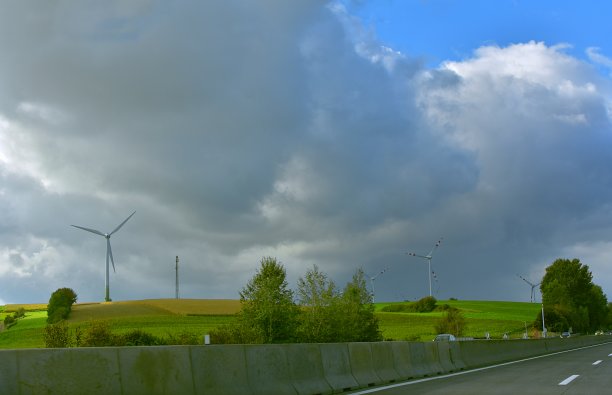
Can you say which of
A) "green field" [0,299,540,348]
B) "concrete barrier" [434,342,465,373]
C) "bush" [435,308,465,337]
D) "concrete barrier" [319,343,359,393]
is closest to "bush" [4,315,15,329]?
"green field" [0,299,540,348]

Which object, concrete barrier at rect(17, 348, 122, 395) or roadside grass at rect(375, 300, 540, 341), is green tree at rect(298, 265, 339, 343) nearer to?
roadside grass at rect(375, 300, 540, 341)

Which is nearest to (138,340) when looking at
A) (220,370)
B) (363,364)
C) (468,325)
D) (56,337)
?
(56,337)

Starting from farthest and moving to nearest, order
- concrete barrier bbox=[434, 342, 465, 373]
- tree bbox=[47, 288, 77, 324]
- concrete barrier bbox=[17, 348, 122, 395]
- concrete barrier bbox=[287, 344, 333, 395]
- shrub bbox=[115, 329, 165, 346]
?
tree bbox=[47, 288, 77, 324], shrub bbox=[115, 329, 165, 346], concrete barrier bbox=[434, 342, 465, 373], concrete barrier bbox=[287, 344, 333, 395], concrete barrier bbox=[17, 348, 122, 395]

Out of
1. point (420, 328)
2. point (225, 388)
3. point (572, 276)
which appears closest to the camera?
point (225, 388)

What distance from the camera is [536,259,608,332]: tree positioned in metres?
135

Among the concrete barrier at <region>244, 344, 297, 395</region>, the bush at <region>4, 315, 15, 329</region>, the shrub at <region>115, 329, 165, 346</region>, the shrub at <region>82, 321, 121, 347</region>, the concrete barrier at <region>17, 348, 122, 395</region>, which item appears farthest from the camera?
the bush at <region>4, 315, 15, 329</region>

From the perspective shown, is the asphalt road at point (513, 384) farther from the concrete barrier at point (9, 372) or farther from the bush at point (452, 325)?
the bush at point (452, 325)

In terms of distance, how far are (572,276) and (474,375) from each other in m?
134

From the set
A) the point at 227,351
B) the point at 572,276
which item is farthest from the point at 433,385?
the point at 572,276

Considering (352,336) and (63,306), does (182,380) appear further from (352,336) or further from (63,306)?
(63,306)

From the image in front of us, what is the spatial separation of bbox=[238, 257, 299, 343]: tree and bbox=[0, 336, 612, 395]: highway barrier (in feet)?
137

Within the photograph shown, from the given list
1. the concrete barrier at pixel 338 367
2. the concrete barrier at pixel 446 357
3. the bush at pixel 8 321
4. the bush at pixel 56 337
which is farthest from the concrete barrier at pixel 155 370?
the bush at pixel 8 321

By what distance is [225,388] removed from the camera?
11.2m

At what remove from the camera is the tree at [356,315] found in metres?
67.6
